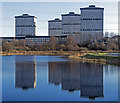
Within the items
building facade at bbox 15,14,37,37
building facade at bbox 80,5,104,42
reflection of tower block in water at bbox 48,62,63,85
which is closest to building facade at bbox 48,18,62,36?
building facade at bbox 15,14,37,37

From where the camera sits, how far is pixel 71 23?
89188 millimetres

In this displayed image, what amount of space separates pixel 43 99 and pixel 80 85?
334 cm

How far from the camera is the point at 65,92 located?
32.0 ft

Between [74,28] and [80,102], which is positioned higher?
[74,28]

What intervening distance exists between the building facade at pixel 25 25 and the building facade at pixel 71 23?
12554mm

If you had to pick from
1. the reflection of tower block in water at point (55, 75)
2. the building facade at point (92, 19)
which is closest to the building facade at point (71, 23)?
the building facade at point (92, 19)

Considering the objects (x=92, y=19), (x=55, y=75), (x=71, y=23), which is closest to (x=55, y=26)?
(x=71, y=23)

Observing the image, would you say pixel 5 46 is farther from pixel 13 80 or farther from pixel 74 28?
pixel 74 28

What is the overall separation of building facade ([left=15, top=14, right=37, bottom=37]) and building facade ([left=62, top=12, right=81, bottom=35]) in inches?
494

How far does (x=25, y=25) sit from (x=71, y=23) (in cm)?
1939

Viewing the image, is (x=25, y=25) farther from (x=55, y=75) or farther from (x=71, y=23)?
(x=55, y=75)

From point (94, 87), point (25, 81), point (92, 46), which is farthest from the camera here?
point (92, 46)

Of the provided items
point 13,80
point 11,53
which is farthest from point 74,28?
point 13,80

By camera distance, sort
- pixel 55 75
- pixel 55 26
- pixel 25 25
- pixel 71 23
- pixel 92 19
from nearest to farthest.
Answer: pixel 55 75 < pixel 92 19 < pixel 71 23 < pixel 25 25 < pixel 55 26
